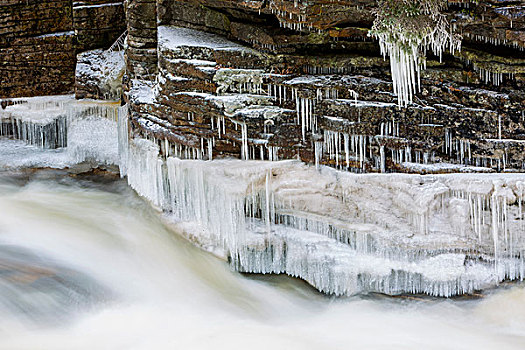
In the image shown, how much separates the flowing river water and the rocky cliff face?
167cm

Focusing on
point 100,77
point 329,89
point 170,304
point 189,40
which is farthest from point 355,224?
point 100,77

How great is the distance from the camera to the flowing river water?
550cm

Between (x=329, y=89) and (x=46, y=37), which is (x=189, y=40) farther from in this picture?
(x=46, y=37)

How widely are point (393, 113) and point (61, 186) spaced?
6.31 metres

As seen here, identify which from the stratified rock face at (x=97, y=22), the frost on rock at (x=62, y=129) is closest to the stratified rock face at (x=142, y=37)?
the frost on rock at (x=62, y=129)

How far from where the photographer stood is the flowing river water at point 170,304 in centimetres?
550

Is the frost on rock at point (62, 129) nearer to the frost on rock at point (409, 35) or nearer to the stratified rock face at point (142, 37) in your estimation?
the stratified rock face at point (142, 37)

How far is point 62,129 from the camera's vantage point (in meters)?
10.2

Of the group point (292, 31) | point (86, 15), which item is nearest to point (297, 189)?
point (292, 31)

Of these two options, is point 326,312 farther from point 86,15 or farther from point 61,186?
point 86,15

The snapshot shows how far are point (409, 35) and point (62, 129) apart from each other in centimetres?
726

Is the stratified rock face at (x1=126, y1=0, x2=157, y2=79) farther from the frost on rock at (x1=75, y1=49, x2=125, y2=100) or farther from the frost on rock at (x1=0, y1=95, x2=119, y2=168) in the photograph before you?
the frost on rock at (x1=75, y1=49, x2=125, y2=100)

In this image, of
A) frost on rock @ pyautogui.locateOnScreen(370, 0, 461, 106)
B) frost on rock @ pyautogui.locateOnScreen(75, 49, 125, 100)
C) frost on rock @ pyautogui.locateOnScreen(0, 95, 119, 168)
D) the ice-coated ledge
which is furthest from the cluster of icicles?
frost on rock @ pyautogui.locateOnScreen(75, 49, 125, 100)

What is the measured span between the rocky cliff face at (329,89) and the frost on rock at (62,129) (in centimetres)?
272
